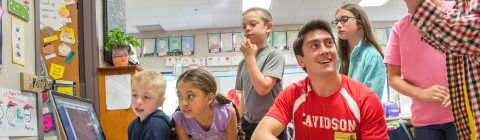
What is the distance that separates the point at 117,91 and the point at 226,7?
11.1 feet

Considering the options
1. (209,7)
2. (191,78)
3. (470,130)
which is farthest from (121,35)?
(209,7)

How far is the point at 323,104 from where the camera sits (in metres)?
1.48

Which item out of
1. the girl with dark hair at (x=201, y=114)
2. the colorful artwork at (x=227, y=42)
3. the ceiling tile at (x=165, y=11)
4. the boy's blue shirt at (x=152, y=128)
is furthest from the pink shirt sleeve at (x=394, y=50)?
the colorful artwork at (x=227, y=42)

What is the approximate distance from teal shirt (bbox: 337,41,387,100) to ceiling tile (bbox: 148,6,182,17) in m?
4.34

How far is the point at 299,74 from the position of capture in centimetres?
702

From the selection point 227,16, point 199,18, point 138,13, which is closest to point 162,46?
point 199,18

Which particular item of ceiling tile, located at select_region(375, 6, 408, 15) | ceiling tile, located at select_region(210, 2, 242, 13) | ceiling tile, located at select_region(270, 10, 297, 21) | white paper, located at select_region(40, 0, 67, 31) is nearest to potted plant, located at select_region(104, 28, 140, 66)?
white paper, located at select_region(40, 0, 67, 31)

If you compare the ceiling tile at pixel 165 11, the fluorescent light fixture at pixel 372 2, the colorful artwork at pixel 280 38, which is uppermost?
the fluorescent light fixture at pixel 372 2

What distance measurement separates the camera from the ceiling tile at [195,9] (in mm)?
5875

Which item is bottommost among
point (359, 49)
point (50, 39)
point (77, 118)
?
point (77, 118)

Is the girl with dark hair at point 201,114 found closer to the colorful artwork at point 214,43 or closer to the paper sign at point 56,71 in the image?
the paper sign at point 56,71

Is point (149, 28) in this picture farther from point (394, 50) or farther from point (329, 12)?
point (394, 50)

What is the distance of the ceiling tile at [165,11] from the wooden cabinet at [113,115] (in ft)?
10.2

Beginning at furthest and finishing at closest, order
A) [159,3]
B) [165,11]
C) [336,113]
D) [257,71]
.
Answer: [165,11] → [159,3] → [257,71] → [336,113]
